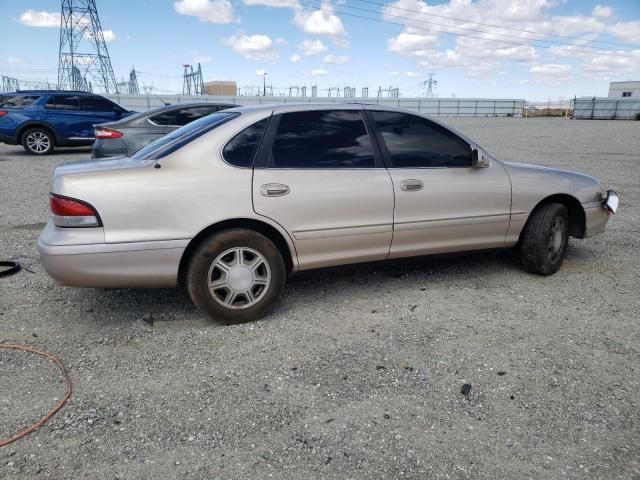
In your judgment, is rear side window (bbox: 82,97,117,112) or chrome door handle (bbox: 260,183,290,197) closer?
chrome door handle (bbox: 260,183,290,197)

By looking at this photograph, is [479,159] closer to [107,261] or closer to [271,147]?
[271,147]

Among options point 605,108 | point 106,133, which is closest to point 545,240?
point 106,133

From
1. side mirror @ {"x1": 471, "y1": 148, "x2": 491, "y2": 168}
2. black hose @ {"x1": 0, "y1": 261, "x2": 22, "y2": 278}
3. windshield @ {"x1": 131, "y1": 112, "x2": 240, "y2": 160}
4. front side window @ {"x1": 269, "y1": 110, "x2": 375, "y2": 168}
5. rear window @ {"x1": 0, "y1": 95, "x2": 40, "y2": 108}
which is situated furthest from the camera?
rear window @ {"x1": 0, "y1": 95, "x2": 40, "y2": 108}

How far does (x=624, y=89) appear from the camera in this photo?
63.2m

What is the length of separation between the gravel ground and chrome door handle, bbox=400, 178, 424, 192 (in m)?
0.89

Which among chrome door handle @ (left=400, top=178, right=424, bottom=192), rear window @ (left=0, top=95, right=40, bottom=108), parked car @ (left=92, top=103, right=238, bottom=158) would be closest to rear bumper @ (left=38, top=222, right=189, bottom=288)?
chrome door handle @ (left=400, top=178, right=424, bottom=192)

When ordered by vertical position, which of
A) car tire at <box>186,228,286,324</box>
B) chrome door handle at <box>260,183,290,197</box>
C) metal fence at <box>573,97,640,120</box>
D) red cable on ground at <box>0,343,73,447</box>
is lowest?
red cable on ground at <box>0,343,73,447</box>

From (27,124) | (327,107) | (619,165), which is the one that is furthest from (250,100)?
(327,107)

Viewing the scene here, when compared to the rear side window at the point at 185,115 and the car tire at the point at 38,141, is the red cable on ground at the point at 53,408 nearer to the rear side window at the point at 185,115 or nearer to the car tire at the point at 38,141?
the rear side window at the point at 185,115

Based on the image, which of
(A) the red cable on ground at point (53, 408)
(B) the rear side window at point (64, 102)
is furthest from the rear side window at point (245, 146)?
(B) the rear side window at point (64, 102)

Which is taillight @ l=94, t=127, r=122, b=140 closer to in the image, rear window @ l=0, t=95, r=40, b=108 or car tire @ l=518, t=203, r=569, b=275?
rear window @ l=0, t=95, r=40, b=108

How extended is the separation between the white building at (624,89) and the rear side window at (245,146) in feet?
226

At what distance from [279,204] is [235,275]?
1.92 ft

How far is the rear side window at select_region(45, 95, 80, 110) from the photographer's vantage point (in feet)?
42.2
